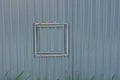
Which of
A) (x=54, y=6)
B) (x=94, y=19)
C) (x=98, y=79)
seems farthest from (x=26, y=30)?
(x=98, y=79)

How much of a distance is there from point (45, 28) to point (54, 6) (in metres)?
0.29

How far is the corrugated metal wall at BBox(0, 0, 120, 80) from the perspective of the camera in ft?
12.5

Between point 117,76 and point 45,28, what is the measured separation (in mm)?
1080

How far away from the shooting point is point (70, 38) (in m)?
3.83

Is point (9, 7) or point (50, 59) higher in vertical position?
point (9, 7)

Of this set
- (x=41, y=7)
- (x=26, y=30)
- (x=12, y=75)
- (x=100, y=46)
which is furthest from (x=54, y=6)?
(x=12, y=75)

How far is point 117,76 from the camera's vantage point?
3.90 m

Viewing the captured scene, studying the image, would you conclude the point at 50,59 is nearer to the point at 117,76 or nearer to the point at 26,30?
the point at 26,30

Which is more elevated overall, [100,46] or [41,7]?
[41,7]

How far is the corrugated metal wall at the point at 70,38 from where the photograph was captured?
3.81 meters

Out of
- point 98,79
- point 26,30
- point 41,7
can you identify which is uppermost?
point 41,7

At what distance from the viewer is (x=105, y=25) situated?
3844mm

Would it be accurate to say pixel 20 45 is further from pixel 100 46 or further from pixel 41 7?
pixel 100 46

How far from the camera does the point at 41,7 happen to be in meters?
3.81
